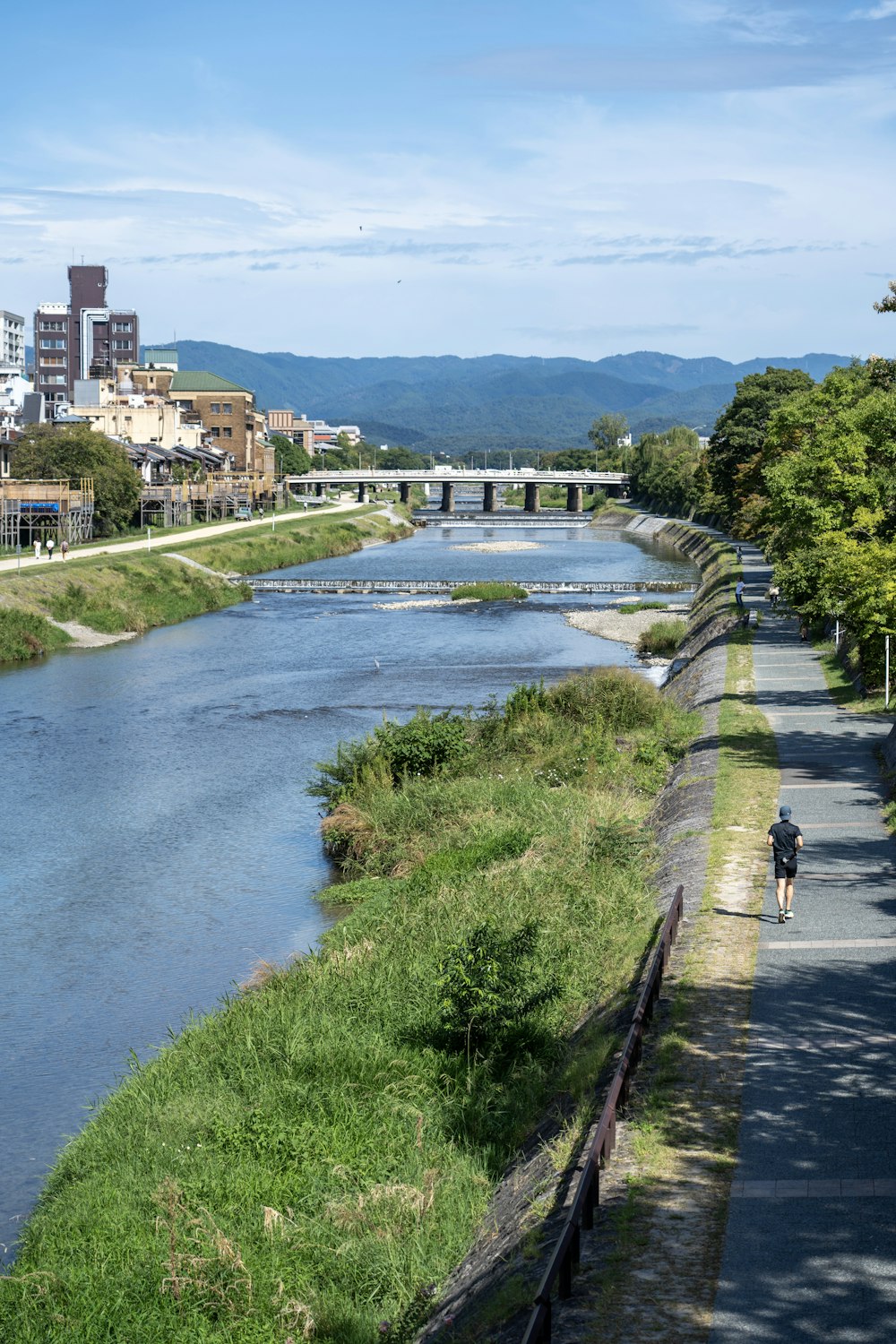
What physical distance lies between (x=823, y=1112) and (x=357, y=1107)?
17.5 feet

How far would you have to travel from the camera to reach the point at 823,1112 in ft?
43.9

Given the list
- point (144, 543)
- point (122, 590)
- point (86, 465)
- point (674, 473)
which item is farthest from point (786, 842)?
point (674, 473)

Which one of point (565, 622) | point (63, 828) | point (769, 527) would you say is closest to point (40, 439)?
point (565, 622)

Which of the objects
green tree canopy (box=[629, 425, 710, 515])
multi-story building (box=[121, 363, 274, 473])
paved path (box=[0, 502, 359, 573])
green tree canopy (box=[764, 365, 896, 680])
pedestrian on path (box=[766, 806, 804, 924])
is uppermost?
multi-story building (box=[121, 363, 274, 473])

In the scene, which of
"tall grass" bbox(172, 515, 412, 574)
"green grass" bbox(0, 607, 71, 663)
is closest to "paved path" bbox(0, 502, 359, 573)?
"tall grass" bbox(172, 515, 412, 574)

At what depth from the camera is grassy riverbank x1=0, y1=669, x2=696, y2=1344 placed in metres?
13.0

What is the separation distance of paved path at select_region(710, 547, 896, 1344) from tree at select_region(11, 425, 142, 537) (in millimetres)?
79186

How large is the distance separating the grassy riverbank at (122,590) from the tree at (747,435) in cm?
2997

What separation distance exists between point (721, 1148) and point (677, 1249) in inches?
70.6

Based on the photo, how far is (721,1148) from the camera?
12.8 m

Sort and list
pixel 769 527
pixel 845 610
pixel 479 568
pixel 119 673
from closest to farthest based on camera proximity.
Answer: pixel 845 610
pixel 119 673
pixel 769 527
pixel 479 568

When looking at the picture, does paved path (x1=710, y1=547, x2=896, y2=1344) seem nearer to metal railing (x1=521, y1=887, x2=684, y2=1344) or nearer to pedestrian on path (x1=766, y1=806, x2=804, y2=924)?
pedestrian on path (x1=766, y1=806, x2=804, y2=924)

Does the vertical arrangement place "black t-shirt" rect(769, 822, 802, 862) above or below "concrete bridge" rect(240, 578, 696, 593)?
above

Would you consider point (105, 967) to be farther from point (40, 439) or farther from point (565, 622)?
point (40, 439)
